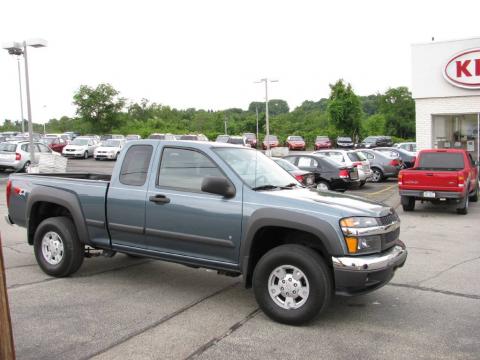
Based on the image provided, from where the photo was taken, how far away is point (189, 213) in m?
5.53

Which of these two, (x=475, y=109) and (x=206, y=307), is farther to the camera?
(x=475, y=109)

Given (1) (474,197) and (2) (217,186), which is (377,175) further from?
(2) (217,186)

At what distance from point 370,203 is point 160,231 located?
2322 mm

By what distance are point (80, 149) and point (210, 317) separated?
34.3 metres

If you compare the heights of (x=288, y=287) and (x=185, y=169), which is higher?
(x=185, y=169)

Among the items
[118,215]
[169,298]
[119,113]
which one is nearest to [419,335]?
[169,298]

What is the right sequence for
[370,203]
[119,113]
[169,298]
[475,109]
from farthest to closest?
1. [119,113]
2. [475,109]
3. [169,298]
4. [370,203]

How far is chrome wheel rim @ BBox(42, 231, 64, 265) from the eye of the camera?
6637 mm

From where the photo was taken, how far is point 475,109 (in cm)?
1992

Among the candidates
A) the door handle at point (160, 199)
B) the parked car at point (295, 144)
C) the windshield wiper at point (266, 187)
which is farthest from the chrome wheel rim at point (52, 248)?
the parked car at point (295, 144)

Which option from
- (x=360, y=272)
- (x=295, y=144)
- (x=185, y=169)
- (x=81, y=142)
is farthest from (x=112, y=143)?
(x=360, y=272)

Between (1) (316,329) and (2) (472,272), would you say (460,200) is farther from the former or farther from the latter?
(1) (316,329)

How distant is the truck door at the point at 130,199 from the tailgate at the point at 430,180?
9114mm

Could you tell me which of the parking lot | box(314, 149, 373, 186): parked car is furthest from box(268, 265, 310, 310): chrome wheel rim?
box(314, 149, 373, 186): parked car
